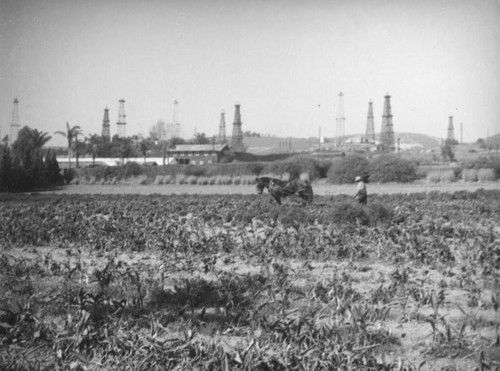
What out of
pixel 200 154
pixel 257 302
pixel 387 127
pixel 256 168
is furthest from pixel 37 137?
pixel 387 127

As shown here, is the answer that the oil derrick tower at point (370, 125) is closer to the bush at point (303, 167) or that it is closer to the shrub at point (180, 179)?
the bush at point (303, 167)

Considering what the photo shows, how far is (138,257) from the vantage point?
871 cm

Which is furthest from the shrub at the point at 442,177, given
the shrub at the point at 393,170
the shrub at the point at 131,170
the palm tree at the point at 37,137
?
the palm tree at the point at 37,137

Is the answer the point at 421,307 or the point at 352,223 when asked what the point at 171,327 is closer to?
the point at 421,307

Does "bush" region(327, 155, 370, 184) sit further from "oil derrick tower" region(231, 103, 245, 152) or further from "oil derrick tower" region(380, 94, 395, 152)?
"oil derrick tower" region(380, 94, 395, 152)

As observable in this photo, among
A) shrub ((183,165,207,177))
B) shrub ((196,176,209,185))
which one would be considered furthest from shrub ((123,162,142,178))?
shrub ((196,176,209,185))

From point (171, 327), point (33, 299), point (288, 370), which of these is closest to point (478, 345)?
point (288, 370)

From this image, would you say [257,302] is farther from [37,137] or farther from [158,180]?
[37,137]

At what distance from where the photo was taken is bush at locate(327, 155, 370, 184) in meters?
36.7

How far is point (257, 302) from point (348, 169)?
32.1m

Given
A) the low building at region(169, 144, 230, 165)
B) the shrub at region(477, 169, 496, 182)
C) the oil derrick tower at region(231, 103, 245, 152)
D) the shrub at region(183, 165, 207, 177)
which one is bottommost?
the shrub at region(477, 169, 496, 182)

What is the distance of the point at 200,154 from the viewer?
80.9 m

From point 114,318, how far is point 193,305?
0.96m

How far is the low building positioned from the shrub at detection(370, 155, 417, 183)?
43.5 meters
